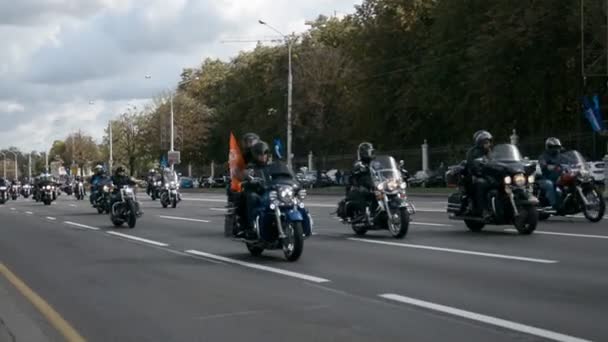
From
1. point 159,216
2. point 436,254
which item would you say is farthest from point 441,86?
point 436,254

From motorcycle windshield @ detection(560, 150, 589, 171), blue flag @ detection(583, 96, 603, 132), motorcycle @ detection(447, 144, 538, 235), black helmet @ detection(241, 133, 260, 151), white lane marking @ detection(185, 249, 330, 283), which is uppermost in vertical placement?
blue flag @ detection(583, 96, 603, 132)

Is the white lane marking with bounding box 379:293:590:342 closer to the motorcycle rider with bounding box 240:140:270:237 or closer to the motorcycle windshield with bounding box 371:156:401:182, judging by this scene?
the motorcycle rider with bounding box 240:140:270:237

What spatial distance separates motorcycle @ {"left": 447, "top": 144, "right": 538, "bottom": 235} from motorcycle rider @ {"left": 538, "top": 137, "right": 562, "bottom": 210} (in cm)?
231

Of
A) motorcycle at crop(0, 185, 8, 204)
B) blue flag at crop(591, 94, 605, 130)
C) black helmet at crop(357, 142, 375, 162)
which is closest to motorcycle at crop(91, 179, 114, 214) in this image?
black helmet at crop(357, 142, 375, 162)

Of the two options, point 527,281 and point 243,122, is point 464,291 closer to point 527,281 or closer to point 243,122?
point 527,281

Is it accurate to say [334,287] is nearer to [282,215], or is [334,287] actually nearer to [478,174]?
[282,215]

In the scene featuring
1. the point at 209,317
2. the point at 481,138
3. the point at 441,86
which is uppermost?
the point at 441,86

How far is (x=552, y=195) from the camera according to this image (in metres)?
19.2

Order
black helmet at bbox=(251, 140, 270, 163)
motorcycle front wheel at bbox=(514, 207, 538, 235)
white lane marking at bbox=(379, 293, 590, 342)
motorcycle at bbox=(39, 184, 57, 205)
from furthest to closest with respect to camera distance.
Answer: motorcycle at bbox=(39, 184, 57, 205) < motorcycle front wheel at bbox=(514, 207, 538, 235) < black helmet at bbox=(251, 140, 270, 163) < white lane marking at bbox=(379, 293, 590, 342)

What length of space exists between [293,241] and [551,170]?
8382mm

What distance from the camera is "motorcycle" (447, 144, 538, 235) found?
1620cm

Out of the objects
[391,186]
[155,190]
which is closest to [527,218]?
[391,186]

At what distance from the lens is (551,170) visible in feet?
63.7

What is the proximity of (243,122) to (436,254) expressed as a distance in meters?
78.9
